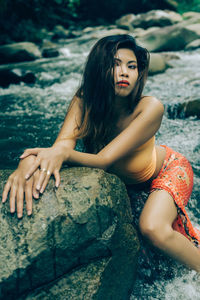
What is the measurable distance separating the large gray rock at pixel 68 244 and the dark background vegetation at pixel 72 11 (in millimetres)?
13779

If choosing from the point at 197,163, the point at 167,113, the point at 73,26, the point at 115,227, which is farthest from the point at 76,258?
the point at 73,26

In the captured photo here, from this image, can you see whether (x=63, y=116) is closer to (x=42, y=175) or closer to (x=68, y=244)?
(x=42, y=175)

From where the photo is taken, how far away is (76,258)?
1.66 meters

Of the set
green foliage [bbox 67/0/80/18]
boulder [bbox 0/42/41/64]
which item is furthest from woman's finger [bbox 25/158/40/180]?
green foliage [bbox 67/0/80/18]

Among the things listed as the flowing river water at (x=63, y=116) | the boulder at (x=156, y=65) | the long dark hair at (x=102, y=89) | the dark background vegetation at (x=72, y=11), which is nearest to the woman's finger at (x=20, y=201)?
the long dark hair at (x=102, y=89)

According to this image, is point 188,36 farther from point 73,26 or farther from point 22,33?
point 73,26

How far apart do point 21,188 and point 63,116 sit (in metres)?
3.60

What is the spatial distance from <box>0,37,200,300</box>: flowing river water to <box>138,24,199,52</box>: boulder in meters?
1.54

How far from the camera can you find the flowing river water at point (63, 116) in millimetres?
2203

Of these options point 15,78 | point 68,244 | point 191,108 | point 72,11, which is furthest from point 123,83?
point 72,11

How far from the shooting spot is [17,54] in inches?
404

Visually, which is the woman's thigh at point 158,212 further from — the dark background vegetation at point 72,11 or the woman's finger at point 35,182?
the dark background vegetation at point 72,11

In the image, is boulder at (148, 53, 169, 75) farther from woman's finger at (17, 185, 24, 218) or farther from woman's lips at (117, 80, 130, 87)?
woman's finger at (17, 185, 24, 218)

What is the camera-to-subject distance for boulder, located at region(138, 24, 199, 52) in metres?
11.0
